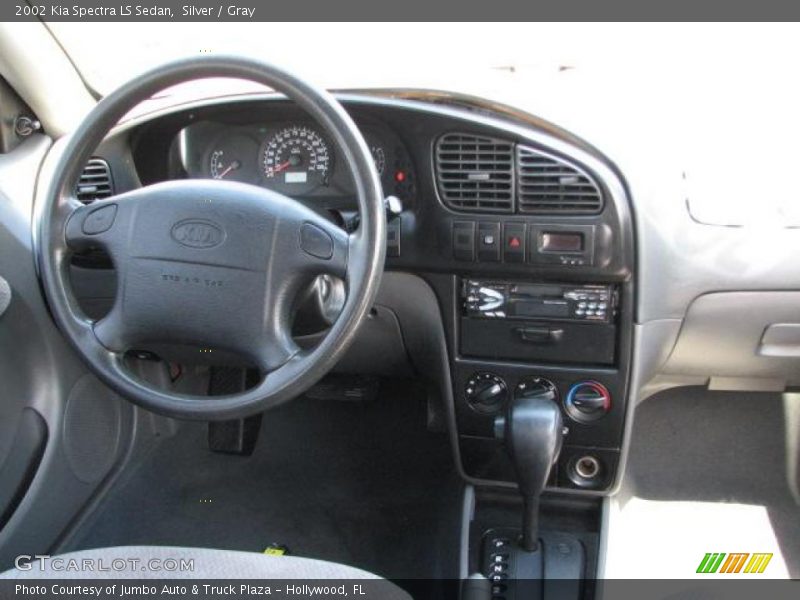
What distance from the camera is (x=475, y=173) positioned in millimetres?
1570

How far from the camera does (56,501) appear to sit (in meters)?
1.84

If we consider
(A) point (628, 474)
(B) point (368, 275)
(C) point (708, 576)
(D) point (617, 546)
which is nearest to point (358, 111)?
(B) point (368, 275)

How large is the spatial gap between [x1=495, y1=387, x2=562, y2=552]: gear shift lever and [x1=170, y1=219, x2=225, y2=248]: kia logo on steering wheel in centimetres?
67

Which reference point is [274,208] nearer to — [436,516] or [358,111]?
[358,111]

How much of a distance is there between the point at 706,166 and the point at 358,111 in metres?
0.73

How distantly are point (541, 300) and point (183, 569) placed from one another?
2.84 feet

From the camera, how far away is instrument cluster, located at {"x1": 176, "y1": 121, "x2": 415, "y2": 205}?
167cm

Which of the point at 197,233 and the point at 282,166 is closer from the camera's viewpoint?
the point at 197,233

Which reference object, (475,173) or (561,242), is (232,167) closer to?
(475,173)

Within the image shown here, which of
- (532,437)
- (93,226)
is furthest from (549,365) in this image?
(93,226)

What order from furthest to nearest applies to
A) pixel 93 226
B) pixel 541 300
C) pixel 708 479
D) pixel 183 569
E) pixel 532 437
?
1. pixel 708 479
2. pixel 541 300
3. pixel 532 437
4. pixel 93 226
5. pixel 183 569

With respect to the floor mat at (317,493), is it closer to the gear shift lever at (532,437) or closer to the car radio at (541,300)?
the gear shift lever at (532,437)

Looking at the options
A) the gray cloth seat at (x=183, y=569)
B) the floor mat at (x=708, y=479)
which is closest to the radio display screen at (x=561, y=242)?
the gray cloth seat at (x=183, y=569)

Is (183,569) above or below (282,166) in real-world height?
below
